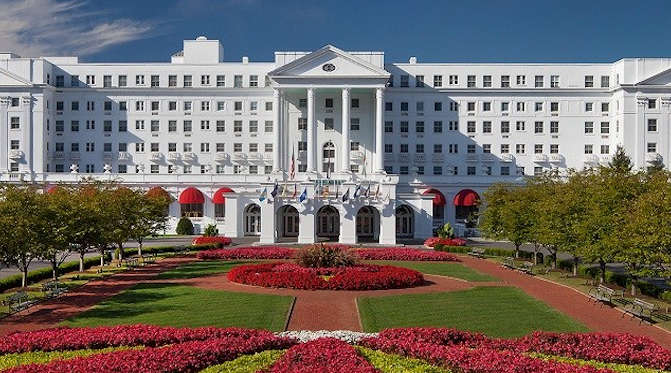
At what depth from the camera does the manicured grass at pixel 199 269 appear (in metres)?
44.5

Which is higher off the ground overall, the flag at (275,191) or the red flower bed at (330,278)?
the flag at (275,191)

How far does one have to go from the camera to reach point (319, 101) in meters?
88.3

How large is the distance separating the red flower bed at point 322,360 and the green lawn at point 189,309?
5771 millimetres

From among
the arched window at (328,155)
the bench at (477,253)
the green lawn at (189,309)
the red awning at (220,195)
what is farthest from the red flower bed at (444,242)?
the green lawn at (189,309)

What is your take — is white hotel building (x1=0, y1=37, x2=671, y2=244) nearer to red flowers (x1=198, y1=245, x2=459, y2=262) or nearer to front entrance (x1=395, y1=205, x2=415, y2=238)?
front entrance (x1=395, y1=205, x2=415, y2=238)

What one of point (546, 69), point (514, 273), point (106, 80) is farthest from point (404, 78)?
point (514, 273)

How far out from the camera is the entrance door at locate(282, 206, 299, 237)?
269 feet

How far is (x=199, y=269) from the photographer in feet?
159

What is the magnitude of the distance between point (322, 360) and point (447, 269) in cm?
3129

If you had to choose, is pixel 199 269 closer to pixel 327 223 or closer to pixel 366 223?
pixel 327 223

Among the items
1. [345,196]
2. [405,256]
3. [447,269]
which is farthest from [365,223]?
[447,269]

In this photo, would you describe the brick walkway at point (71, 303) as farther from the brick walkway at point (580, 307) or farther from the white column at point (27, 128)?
the white column at point (27, 128)

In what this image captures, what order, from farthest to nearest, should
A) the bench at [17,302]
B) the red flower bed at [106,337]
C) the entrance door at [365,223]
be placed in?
the entrance door at [365,223], the bench at [17,302], the red flower bed at [106,337]

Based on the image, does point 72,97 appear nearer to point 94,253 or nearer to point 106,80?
point 106,80
